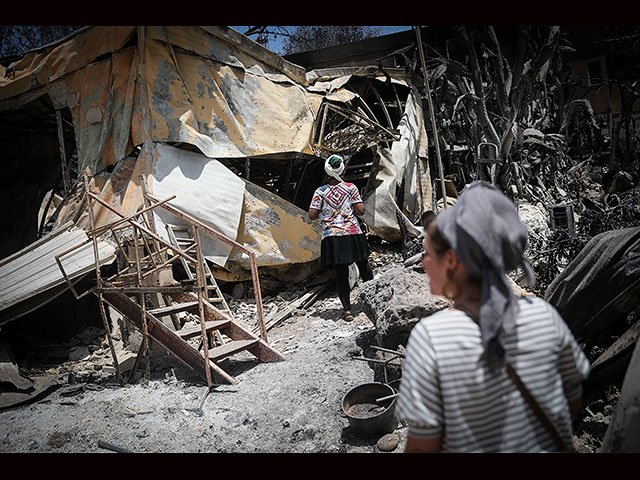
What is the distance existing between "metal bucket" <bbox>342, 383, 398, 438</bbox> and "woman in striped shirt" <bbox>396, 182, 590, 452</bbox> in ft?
6.66

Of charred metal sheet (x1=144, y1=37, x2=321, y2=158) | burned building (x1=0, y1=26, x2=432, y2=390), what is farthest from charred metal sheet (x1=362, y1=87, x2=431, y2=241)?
charred metal sheet (x1=144, y1=37, x2=321, y2=158)

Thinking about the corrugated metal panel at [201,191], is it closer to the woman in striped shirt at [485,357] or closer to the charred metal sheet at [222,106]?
the charred metal sheet at [222,106]

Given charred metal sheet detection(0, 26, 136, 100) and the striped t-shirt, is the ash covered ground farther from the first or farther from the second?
charred metal sheet detection(0, 26, 136, 100)

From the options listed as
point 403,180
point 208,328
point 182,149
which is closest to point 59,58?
point 182,149

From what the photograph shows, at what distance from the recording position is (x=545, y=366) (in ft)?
3.77

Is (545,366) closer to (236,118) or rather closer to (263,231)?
(263,231)

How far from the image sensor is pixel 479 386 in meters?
1.12

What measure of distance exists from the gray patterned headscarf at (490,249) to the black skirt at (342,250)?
427 cm

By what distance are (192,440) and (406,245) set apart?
4959 millimetres

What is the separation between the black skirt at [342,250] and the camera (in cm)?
543

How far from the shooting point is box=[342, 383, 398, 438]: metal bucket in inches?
121

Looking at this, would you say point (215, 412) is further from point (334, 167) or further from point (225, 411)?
point (334, 167)

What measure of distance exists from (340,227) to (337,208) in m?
0.26
